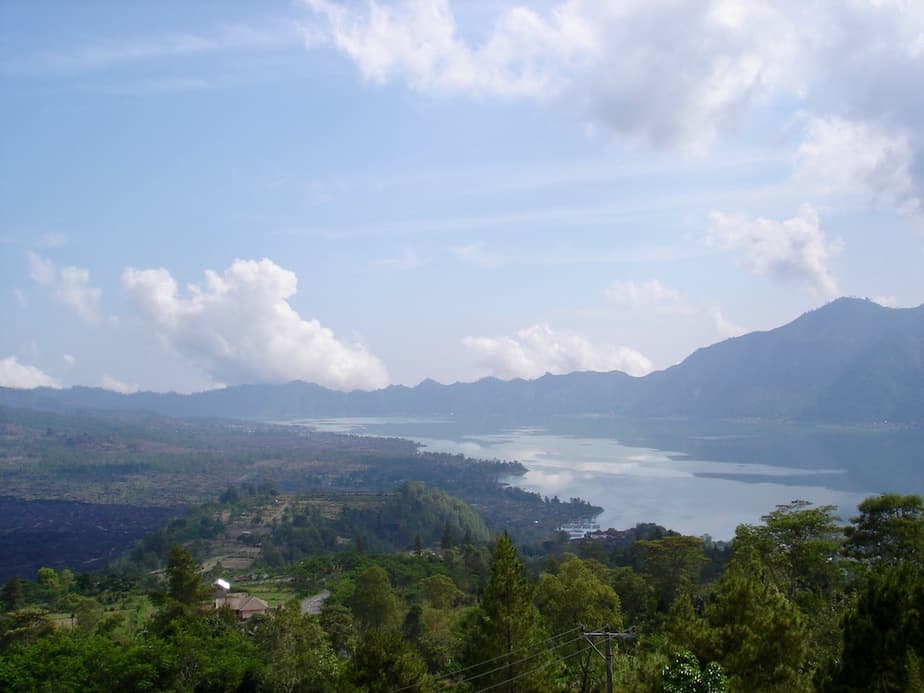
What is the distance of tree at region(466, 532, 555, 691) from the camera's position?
1038 cm

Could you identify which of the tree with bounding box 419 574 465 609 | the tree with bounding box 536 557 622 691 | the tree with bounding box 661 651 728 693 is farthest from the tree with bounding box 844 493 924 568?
the tree with bounding box 419 574 465 609

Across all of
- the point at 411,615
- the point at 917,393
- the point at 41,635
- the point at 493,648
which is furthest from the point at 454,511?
the point at 917,393

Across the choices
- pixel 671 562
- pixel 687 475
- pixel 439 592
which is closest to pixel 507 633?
pixel 439 592

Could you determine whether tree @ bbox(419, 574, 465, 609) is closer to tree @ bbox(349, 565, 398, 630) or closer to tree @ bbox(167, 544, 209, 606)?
tree @ bbox(349, 565, 398, 630)

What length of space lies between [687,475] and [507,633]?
68.0m

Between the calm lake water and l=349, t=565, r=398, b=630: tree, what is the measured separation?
3177 centimetres

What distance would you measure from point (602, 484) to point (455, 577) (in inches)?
1921

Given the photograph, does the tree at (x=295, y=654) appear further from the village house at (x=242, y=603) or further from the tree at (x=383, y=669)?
the village house at (x=242, y=603)

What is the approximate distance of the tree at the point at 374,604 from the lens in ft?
64.0

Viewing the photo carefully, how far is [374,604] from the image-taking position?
1955 cm

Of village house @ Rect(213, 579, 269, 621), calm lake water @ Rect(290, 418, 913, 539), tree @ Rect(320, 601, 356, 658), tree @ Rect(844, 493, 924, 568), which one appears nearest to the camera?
tree @ Rect(844, 493, 924, 568)

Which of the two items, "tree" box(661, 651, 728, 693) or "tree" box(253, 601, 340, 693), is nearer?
"tree" box(661, 651, 728, 693)

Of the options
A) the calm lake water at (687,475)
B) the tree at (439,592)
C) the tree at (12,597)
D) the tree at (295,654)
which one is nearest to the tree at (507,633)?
the tree at (295,654)

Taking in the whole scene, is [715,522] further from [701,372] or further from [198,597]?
[701,372]
